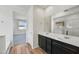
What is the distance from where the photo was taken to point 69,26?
1.90 metres

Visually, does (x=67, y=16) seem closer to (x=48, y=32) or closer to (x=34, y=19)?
(x=48, y=32)

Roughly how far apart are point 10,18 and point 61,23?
1.38 meters

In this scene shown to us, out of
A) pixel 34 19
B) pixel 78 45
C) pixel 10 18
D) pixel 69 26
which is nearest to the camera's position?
pixel 78 45

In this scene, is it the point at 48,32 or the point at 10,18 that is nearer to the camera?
the point at 10,18

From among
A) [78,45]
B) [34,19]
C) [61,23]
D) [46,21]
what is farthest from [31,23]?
[78,45]

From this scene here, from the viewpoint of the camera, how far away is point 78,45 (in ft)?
3.94
